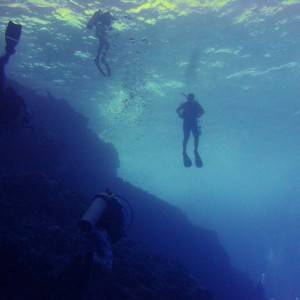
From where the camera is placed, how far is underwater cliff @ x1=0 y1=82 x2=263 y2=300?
639cm

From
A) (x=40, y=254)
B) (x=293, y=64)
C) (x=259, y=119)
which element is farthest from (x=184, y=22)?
(x=259, y=119)

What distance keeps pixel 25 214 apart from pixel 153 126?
3331 centimetres

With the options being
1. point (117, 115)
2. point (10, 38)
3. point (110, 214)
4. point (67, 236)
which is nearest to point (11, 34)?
point (10, 38)

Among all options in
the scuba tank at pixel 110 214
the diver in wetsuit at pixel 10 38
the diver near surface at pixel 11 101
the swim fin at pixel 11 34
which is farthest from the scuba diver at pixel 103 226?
the swim fin at pixel 11 34

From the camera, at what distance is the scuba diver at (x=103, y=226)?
19.0 ft

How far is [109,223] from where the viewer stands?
6.09 m

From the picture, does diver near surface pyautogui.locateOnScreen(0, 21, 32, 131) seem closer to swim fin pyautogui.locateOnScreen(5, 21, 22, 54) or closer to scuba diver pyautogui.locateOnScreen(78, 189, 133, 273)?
swim fin pyautogui.locateOnScreen(5, 21, 22, 54)

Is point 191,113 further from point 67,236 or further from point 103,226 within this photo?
point 103,226

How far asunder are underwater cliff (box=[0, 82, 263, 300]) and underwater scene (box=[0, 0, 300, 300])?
0.15ft

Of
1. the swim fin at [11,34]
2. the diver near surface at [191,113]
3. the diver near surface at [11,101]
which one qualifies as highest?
the diver near surface at [191,113]

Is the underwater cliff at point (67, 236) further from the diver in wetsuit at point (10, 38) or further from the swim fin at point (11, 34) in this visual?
the swim fin at point (11, 34)

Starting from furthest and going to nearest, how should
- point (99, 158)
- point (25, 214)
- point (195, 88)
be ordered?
point (195, 88)
point (99, 158)
point (25, 214)

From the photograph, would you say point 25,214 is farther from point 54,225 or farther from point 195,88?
point 195,88

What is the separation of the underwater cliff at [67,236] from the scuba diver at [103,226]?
0.43m
